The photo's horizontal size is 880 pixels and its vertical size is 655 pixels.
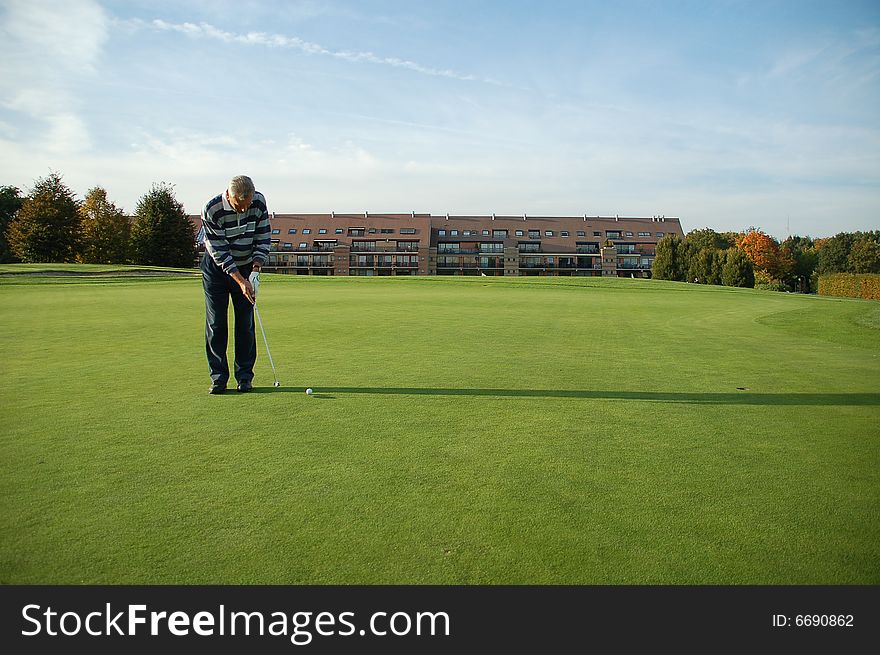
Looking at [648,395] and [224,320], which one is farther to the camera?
[224,320]

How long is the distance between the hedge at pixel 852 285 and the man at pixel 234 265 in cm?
4270

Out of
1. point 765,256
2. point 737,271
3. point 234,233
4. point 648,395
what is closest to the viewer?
point 648,395

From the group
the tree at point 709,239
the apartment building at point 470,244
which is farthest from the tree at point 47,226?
the tree at point 709,239

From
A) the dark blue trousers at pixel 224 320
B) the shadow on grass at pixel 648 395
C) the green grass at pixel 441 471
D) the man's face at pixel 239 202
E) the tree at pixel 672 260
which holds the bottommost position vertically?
the green grass at pixel 441 471

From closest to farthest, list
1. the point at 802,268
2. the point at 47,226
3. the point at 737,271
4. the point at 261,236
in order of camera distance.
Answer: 1. the point at 261,236
2. the point at 47,226
3. the point at 737,271
4. the point at 802,268

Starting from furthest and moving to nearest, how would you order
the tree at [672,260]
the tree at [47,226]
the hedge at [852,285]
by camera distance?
the tree at [672,260] → the tree at [47,226] → the hedge at [852,285]

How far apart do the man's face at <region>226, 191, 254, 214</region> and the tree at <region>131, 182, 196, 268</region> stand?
200ft

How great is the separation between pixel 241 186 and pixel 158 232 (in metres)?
61.2

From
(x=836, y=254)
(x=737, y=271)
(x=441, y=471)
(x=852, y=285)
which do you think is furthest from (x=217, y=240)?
(x=836, y=254)

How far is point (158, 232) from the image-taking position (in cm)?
6122

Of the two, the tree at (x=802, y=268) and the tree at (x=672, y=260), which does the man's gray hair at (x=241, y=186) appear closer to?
the tree at (x=672, y=260)

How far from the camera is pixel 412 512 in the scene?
3.11 meters

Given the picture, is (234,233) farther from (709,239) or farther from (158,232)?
(709,239)

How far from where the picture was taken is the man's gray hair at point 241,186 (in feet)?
20.6
